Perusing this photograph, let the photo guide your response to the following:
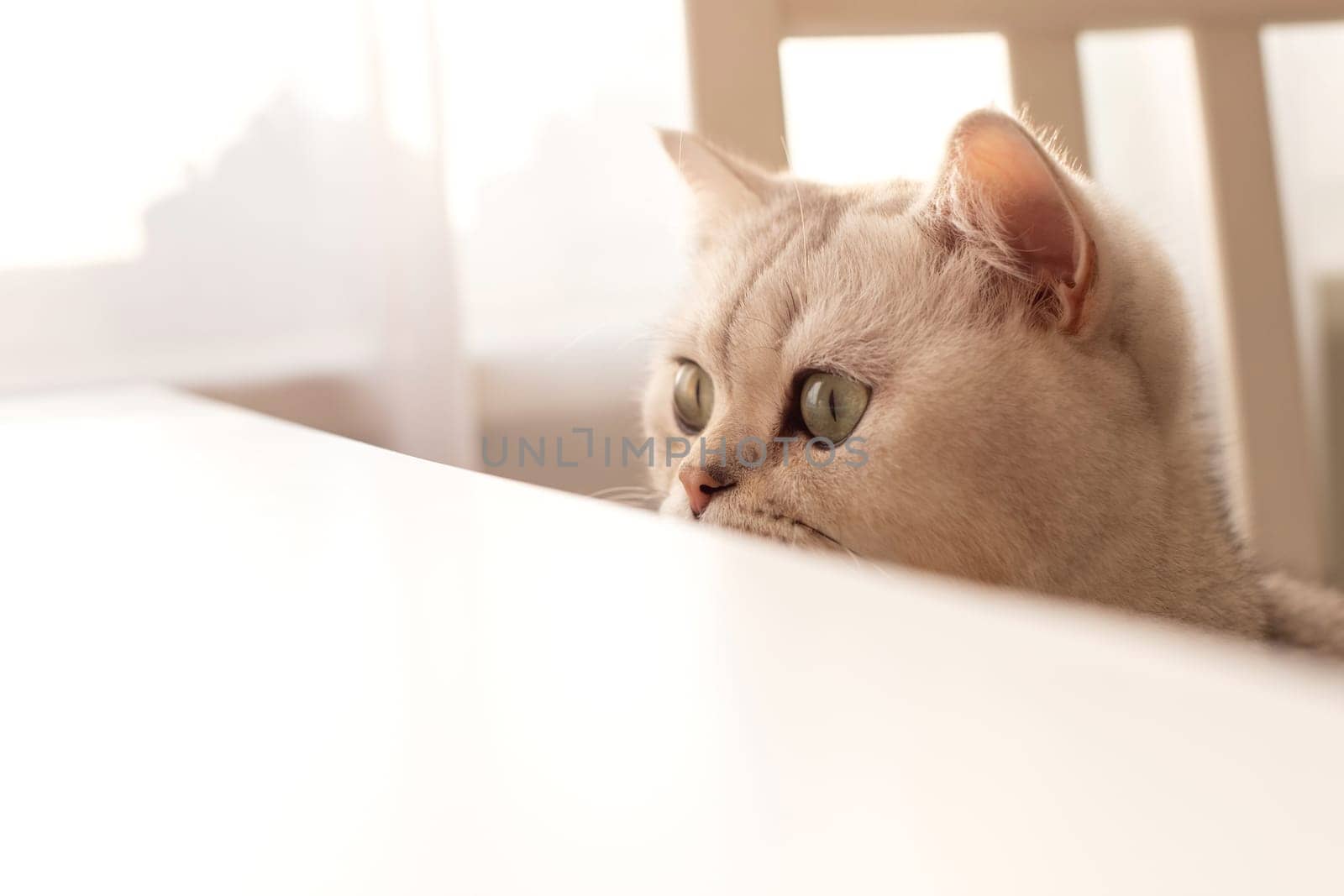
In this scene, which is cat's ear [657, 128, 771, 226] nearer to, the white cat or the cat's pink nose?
the white cat

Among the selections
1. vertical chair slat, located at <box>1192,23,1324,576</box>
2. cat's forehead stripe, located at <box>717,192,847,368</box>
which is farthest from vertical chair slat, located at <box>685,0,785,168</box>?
vertical chair slat, located at <box>1192,23,1324,576</box>

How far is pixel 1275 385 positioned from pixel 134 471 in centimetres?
120

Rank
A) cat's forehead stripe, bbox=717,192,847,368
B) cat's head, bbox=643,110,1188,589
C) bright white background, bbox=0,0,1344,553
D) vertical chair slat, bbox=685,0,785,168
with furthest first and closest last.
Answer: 1. bright white background, bbox=0,0,1344,553
2. vertical chair slat, bbox=685,0,785,168
3. cat's forehead stripe, bbox=717,192,847,368
4. cat's head, bbox=643,110,1188,589

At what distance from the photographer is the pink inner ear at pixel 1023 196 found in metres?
0.58

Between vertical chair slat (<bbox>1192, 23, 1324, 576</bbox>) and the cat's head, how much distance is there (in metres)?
0.63

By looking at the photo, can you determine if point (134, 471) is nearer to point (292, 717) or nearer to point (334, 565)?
point (334, 565)

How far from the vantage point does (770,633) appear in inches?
7.9

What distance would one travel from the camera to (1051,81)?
114cm

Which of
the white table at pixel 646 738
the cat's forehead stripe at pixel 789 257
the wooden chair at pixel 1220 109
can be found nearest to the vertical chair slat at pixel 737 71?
the wooden chair at pixel 1220 109

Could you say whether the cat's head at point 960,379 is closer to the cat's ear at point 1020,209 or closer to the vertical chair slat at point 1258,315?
the cat's ear at point 1020,209

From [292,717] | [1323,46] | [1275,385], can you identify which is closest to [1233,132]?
[1323,46]

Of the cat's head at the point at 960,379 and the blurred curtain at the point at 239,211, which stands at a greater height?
the blurred curtain at the point at 239,211

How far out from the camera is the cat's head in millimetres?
580

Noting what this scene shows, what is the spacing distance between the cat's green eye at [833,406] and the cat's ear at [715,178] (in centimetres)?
25
